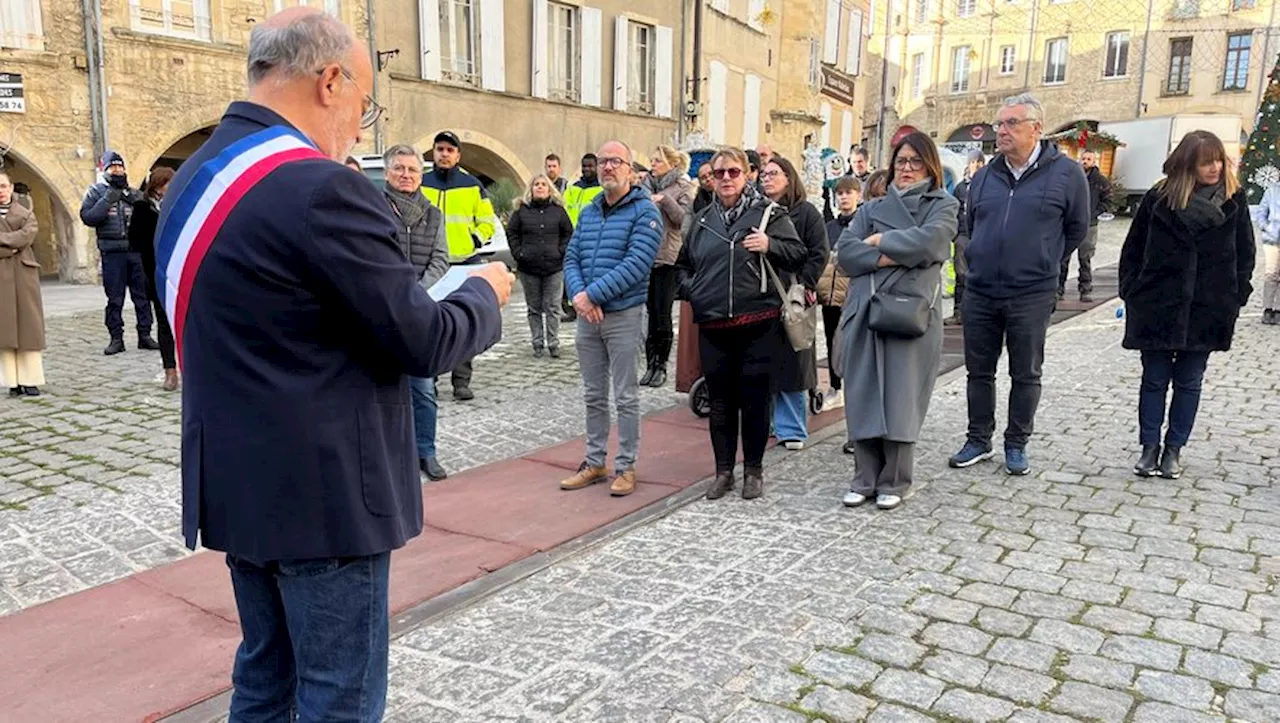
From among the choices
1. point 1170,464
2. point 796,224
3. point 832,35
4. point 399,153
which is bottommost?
point 1170,464

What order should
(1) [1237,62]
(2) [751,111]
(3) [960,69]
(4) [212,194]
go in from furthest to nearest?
(3) [960,69], (1) [1237,62], (2) [751,111], (4) [212,194]

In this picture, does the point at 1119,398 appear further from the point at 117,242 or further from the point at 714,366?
the point at 117,242

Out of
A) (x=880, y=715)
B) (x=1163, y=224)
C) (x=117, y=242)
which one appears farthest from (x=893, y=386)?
(x=117, y=242)

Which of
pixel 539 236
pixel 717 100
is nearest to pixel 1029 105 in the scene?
pixel 539 236

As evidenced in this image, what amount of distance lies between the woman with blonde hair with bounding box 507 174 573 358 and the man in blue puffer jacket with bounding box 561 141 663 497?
3810 mm

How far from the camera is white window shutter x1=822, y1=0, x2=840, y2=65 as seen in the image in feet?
99.5

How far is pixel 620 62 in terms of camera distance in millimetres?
21328

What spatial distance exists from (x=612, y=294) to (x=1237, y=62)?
133ft

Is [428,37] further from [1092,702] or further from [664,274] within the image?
[1092,702]

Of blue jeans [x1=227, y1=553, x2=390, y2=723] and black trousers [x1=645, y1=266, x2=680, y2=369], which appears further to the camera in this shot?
black trousers [x1=645, y1=266, x2=680, y2=369]

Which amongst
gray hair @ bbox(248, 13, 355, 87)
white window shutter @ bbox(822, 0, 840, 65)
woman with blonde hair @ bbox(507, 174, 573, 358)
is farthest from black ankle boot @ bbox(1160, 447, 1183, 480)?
white window shutter @ bbox(822, 0, 840, 65)

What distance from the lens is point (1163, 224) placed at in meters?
5.25

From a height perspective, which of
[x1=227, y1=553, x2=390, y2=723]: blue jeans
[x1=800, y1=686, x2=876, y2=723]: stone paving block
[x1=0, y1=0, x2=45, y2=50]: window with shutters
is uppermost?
[x1=0, y1=0, x2=45, y2=50]: window with shutters

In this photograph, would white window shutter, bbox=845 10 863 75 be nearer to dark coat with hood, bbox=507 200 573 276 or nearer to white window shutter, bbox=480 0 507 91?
white window shutter, bbox=480 0 507 91
